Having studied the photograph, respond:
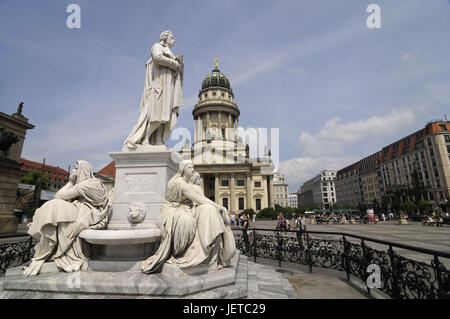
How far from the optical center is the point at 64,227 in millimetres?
2809

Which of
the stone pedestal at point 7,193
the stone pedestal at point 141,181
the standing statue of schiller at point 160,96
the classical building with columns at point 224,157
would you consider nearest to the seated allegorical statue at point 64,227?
the stone pedestal at point 141,181

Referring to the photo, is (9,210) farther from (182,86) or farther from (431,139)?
(431,139)

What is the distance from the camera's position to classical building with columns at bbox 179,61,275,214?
4806 centimetres

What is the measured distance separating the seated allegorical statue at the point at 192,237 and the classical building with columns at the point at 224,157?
139ft

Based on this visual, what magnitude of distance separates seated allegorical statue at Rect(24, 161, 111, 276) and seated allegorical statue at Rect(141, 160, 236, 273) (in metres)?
0.95

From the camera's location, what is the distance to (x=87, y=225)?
290 centimetres

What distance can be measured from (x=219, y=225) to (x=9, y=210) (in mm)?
18134

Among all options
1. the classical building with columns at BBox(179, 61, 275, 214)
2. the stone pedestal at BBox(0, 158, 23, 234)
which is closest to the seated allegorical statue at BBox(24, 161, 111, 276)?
the stone pedestal at BBox(0, 158, 23, 234)

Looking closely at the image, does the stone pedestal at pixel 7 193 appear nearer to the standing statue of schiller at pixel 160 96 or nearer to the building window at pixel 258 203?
the standing statue of schiller at pixel 160 96

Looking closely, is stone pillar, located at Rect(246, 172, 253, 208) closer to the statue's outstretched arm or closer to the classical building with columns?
the classical building with columns

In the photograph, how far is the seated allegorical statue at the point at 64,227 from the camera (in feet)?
8.98
